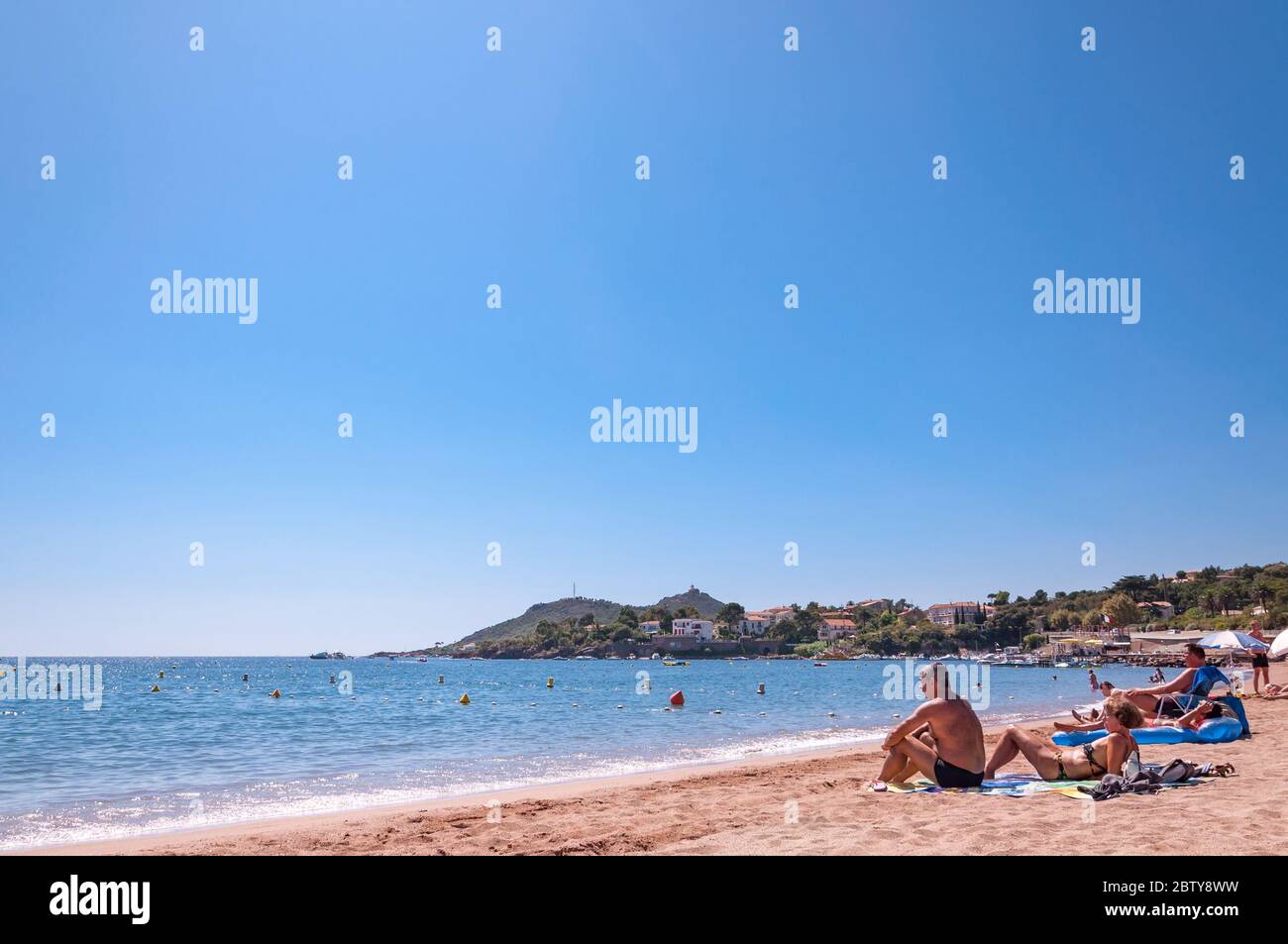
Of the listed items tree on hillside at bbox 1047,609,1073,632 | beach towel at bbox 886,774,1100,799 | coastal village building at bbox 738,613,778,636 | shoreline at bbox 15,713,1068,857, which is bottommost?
coastal village building at bbox 738,613,778,636

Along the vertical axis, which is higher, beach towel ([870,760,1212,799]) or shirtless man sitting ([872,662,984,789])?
shirtless man sitting ([872,662,984,789])

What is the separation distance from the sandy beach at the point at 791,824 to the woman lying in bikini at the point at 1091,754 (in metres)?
0.67

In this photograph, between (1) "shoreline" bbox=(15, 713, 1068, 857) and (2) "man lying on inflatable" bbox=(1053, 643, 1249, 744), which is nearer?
(1) "shoreline" bbox=(15, 713, 1068, 857)

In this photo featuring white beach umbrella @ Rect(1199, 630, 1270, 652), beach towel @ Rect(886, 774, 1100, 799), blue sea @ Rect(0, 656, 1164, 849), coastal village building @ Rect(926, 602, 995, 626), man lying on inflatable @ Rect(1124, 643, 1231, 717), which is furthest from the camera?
coastal village building @ Rect(926, 602, 995, 626)

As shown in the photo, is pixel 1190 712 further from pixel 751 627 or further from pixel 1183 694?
pixel 751 627

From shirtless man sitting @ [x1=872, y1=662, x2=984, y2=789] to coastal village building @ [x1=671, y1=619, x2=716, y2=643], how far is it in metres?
167

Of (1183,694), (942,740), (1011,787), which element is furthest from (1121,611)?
(942,740)

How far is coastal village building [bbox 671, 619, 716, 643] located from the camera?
175000mm

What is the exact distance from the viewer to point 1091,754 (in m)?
8.95

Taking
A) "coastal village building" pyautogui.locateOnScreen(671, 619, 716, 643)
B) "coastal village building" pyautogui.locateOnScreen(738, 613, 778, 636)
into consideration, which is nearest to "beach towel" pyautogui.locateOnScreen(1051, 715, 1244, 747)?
"coastal village building" pyautogui.locateOnScreen(671, 619, 716, 643)
